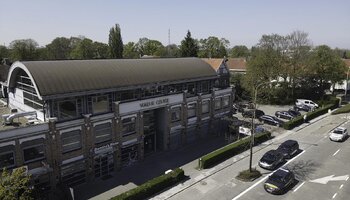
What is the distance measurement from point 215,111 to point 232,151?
10.9 meters

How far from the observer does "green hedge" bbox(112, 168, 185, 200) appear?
90.9ft

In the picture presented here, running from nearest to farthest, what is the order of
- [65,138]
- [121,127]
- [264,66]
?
1. [65,138]
2. [121,127]
3. [264,66]

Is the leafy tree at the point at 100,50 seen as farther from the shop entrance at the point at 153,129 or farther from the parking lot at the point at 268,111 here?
the shop entrance at the point at 153,129

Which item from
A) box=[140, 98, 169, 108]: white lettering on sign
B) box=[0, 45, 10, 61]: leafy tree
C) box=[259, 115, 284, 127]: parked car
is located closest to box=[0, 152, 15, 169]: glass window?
box=[140, 98, 169, 108]: white lettering on sign

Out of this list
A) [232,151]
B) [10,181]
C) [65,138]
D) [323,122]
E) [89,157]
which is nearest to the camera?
[10,181]

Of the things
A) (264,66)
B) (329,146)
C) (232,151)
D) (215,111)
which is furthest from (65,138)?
(264,66)

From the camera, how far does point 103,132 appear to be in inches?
1342

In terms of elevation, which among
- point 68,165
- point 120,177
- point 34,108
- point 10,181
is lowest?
point 120,177

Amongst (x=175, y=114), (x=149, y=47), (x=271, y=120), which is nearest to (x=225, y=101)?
(x=271, y=120)

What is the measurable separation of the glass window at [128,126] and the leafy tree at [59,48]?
90.4m

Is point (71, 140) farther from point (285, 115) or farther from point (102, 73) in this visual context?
point (285, 115)

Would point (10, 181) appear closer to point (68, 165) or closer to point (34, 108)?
point (68, 165)

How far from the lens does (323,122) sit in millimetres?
55594

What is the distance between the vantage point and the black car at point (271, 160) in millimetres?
35000
